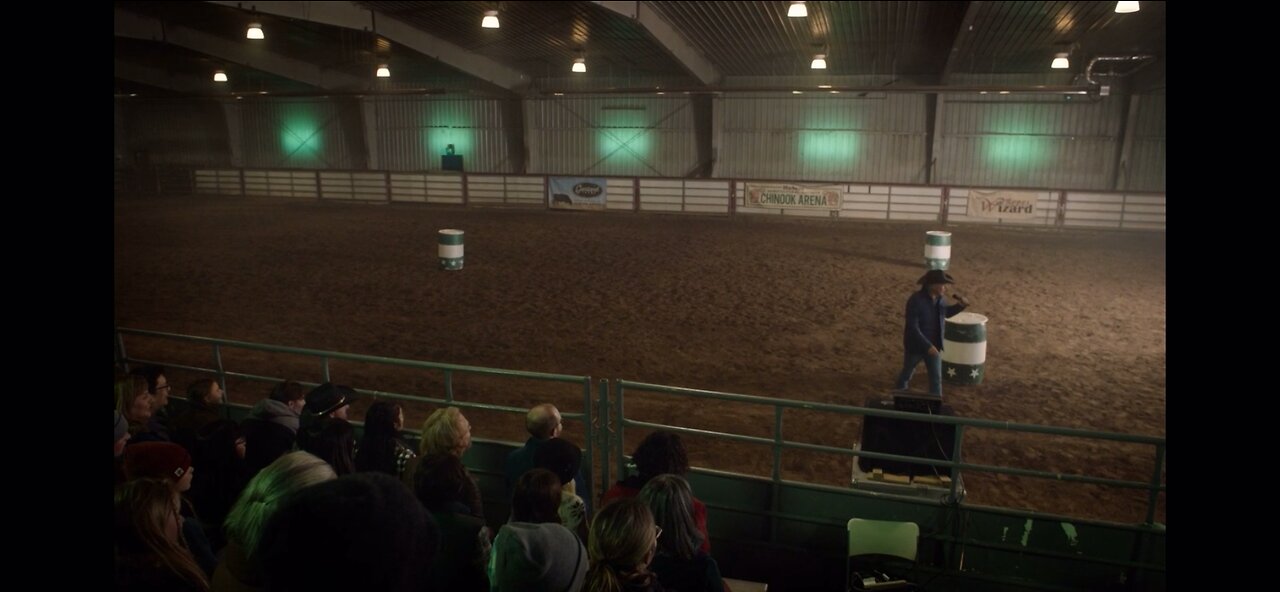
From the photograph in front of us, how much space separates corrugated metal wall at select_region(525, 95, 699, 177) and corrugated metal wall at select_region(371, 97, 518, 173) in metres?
1.63

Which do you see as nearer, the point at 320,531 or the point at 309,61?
the point at 320,531

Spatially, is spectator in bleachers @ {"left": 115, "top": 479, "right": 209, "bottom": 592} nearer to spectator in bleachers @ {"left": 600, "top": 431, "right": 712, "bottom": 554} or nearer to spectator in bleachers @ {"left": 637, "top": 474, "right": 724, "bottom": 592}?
spectator in bleachers @ {"left": 637, "top": 474, "right": 724, "bottom": 592}

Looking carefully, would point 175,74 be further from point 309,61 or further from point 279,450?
point 279,450

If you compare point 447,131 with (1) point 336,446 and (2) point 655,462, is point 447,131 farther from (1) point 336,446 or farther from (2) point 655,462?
(2) point 655,462

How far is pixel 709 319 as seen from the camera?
1141 cm

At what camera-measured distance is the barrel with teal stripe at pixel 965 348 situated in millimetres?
8578

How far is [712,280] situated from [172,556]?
1178cm

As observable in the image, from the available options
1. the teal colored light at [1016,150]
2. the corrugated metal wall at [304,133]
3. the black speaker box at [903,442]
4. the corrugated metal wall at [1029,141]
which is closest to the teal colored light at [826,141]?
the corrugated metal wall at [1029,141]

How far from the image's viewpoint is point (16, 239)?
1.28 metres

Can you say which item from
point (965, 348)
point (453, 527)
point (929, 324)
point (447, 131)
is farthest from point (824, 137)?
point (453, 527)

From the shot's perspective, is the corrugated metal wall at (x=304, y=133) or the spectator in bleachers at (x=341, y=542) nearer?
the spectator in bleachers at (x=341, y=542)

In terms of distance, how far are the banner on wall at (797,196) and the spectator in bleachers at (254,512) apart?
72.6 feet

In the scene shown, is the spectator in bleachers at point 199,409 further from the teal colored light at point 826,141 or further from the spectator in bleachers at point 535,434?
the teal colored light at point 826,141
